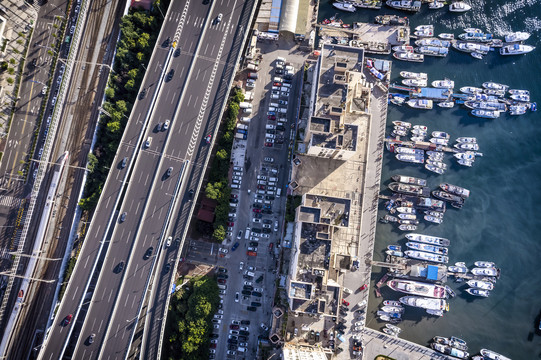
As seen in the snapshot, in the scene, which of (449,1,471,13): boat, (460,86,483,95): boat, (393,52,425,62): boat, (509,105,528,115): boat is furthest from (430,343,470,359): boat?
(449,1,471,13): boat

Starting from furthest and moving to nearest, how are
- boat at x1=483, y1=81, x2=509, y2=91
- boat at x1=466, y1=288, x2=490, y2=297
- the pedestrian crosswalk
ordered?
boat at x1=483, y1=81, x2=509, y2=91 → boat at x1=466, y1=288, x2=490, y2=297 → the pedestrian crosswalk

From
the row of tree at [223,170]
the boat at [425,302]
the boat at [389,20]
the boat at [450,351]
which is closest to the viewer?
the row of tree at [223,170]

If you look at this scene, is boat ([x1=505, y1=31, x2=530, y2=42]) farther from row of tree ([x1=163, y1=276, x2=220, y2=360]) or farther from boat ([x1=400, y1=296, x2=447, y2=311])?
row of tree ([x1=163, y1=276, x2=220, y2=360])

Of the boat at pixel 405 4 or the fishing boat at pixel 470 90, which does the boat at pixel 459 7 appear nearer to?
the boat at pixel 405 4

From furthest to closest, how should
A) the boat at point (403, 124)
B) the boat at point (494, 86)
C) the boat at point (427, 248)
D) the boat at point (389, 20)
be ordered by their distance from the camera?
the boat at point (494, 86) < the boat at point (389, 20) < the boat at point (403, 124) < the boat at point (427, 248)

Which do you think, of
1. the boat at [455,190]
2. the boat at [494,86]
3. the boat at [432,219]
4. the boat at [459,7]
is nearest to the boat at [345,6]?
the boat at [459,7]

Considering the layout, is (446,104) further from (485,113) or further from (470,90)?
(485,113)
